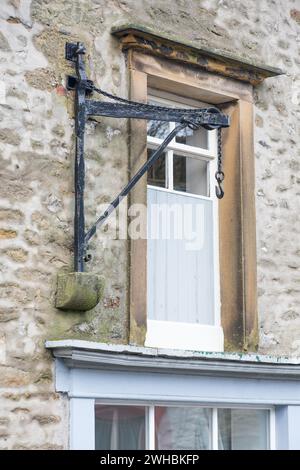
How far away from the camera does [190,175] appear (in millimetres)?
8039

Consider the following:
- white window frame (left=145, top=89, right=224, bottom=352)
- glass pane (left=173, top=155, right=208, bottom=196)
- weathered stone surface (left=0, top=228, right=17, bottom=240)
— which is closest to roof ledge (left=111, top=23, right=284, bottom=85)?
white window frame (left=145, top=89, right=224, bottom=352)

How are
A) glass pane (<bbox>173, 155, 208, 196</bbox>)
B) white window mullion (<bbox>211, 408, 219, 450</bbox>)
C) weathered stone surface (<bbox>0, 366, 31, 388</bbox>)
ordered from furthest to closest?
glass pane (<bbox>173, 155, 208, 196</bbox>) → white window mullion (<bbox>211, 408, 219, 450</bbox>) → weathered stone surface (<bbox>0, 366, 31, 388</bbox>)

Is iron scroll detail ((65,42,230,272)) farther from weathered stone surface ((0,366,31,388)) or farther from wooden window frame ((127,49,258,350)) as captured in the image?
weathered stone surface ((0,366,31,388))

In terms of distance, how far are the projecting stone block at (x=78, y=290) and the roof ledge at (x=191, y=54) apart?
1701 millimetres

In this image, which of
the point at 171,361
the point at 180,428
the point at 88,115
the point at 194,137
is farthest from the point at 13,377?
the point at 194,137

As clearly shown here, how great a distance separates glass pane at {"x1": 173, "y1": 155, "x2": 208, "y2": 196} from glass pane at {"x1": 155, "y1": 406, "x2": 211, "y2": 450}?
62.2 inches

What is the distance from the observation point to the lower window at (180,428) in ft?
23.4

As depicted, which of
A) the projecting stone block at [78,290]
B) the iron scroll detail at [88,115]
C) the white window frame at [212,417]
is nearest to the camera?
the projecting stone block at [78,290]

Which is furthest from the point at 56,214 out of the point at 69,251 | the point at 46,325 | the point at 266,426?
the point at 266,426

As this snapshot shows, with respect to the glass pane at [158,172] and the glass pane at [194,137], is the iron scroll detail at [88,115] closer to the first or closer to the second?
the glass pane at [158,172]

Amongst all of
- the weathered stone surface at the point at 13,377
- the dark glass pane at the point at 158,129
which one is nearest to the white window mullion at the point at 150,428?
the weathered stone surface at the point at 13,377

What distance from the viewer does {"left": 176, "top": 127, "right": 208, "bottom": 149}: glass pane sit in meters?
8.02

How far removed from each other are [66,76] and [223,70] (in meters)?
1.46
